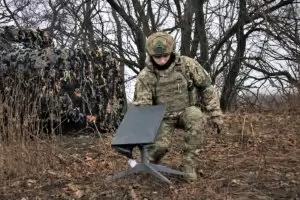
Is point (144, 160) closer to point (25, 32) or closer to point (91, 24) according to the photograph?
point (25, 32)

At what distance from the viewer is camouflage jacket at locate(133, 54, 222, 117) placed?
17.7 ft

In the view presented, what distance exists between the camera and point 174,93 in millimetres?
5426

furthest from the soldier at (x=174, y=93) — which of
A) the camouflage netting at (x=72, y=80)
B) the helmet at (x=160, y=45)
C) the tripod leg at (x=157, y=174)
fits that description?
the camouflage netting at (x=72, y=80)

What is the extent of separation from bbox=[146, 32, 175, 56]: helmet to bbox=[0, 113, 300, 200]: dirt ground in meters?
1.16

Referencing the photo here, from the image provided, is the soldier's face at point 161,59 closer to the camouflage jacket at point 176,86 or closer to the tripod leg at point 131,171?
the camouflage jacket at point 176,86

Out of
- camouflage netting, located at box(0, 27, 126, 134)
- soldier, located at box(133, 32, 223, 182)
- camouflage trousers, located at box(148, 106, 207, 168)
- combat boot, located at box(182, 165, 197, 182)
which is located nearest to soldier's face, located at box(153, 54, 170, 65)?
soldier, located at box(133, 32, 223, 182)

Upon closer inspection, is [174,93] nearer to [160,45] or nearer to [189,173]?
[160,45]

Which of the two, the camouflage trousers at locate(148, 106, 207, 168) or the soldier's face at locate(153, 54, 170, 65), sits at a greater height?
the soldier's face at locate(153, 54, 170, 65)

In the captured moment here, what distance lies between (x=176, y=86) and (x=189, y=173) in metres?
0.84

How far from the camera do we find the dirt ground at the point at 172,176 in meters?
4.85

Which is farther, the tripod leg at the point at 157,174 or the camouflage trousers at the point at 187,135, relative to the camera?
the camouflage trousers at the point at 187,135

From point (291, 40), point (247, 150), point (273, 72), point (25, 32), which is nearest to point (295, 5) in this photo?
point (273, 72)

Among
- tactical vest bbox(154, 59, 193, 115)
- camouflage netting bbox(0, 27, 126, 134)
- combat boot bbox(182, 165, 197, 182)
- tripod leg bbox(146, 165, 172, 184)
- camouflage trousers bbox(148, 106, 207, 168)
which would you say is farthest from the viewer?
camouflage netting bbox(0, 27, 126, 134)

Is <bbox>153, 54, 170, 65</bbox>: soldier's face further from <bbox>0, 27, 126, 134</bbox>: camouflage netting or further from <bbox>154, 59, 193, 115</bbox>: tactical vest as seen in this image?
<bbox>0, 27, 126, 134</bbox>: camouflage netting
